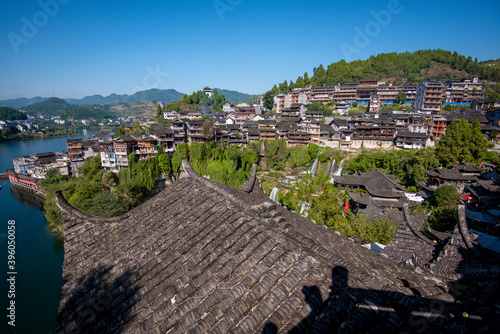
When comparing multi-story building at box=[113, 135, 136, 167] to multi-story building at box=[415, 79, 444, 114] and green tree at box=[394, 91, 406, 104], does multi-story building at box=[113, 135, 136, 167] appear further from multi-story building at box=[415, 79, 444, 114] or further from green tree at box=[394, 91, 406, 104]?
green tree at box=[394, 91, 406, 104]

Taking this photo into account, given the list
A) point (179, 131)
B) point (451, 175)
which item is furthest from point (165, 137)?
point (451, 175)

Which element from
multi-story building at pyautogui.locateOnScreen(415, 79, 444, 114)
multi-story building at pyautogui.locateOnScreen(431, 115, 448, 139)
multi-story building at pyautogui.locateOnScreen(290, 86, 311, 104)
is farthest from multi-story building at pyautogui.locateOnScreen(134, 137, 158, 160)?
multi-story building at pyautogui.locateOnScreen(415, 79, 444, 114)

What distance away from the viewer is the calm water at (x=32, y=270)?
55.9 feet

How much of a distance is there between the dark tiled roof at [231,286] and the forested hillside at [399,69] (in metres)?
73.4

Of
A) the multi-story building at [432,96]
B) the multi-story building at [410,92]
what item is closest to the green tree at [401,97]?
the multi-story building at [410,92]

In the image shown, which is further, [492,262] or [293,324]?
[492,262]

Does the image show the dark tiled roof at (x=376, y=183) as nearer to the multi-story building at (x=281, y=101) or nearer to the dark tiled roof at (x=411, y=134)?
the dark tiled roof at (x=411, y=134)

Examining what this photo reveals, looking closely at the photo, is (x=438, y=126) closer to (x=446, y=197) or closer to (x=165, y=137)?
(x=446, y=197)

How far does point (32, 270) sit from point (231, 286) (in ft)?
92.9

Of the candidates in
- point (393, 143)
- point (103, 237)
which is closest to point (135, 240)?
point (103, 237)

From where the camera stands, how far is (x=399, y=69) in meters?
77.5

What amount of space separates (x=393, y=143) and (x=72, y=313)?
47.6 m

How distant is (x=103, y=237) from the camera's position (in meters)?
3.96

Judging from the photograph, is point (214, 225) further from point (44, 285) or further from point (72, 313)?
point (44, 285)
